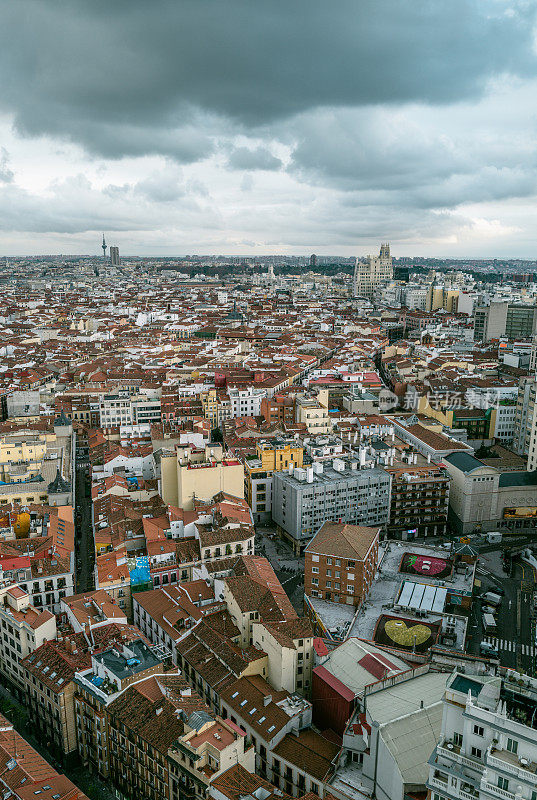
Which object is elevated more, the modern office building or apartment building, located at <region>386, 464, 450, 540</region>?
the modern office building

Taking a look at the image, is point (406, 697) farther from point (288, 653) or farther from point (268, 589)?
point (268, 589)

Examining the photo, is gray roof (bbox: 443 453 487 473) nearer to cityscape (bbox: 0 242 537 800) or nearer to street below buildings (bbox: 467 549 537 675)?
cityscape (bbox: 0 242 537 800)

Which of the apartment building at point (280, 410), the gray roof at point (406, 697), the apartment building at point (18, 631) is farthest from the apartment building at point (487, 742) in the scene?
the apartment building at point (280, 410)

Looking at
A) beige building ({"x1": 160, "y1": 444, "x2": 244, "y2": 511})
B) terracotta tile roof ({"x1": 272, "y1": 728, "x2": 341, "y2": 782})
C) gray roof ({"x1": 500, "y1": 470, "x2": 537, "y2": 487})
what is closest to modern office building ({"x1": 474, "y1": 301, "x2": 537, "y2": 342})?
gray roof ({"x1": 500, "y1": 470, "x2": 537, "y2": 487})

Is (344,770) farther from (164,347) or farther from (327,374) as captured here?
(164,347)

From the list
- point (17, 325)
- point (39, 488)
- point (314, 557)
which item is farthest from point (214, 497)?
point (17, 325)

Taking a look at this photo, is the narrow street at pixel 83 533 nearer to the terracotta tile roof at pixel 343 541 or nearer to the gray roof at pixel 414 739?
the terracotta tile roof at pixel 343 541
